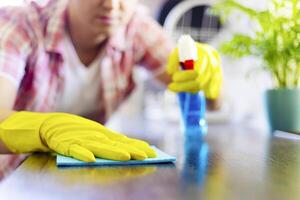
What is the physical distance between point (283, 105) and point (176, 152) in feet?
1.92

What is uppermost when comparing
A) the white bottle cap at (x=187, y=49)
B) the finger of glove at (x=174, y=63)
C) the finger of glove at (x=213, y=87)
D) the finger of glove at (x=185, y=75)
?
the white bottle cap at (x=187, y=49)

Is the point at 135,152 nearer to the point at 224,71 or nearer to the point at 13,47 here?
the point at 13,47

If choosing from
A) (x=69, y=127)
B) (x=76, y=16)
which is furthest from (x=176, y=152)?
(x=76, y=16)

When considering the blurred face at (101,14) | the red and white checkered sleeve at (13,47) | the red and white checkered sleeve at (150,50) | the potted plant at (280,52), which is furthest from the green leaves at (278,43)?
the red and white checkered sleeve at (13,47)

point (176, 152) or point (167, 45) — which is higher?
point (167, 45)

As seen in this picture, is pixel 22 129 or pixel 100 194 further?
pixel 22 129

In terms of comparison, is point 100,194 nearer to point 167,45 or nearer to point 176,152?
point 176,152

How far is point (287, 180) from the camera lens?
0.55m

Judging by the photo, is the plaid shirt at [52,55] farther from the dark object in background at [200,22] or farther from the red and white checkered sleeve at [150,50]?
the dark object in background at [200,22]

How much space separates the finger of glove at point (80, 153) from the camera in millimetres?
661

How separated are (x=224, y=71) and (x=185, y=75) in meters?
0.85

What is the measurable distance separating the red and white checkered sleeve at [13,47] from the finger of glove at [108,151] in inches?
30.6

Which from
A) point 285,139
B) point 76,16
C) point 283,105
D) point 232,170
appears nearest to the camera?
point 232,170

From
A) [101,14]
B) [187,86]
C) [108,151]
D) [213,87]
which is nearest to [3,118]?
[108,151]
